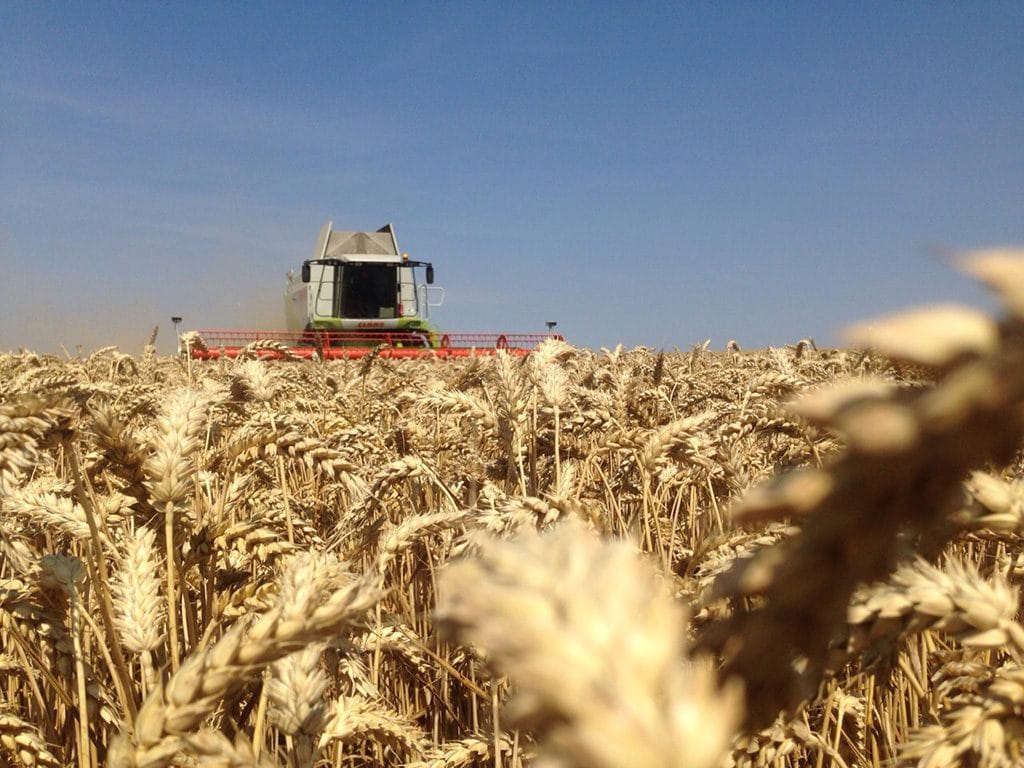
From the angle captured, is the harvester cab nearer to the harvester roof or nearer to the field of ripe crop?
the harvester roof

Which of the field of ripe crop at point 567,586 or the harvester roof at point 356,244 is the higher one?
the harvester roof at point 356,244

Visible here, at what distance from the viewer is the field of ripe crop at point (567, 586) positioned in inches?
14.1

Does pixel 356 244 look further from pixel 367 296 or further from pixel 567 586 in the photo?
pixel 567 586

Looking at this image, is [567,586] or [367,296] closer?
[567,586]

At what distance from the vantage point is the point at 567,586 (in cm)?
40

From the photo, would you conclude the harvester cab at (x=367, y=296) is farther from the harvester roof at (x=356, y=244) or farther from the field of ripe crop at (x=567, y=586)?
the field of ripe crop at (x=567, y=586)

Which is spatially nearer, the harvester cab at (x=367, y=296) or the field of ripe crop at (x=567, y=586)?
the field of ripe crop at (x=567, y=586)

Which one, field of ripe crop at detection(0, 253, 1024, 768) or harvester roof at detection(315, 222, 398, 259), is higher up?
harvester roof at detection(315, 222, 398, 259)

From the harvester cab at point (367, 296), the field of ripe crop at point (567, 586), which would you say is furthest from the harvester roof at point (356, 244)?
the field of ripe crop at point (567, 586)

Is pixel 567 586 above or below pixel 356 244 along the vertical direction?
below

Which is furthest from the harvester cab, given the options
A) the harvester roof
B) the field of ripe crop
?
the field of ripe crop

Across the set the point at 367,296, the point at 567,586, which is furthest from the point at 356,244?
the point at 567,586

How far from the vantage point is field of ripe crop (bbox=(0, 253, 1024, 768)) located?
359 mm

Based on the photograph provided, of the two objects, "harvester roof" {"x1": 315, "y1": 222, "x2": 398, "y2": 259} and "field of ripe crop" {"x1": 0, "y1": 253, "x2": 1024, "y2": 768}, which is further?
"harvester roof" {"x1": 315, "y1": 222, "x2": 398, "y2": 259}
